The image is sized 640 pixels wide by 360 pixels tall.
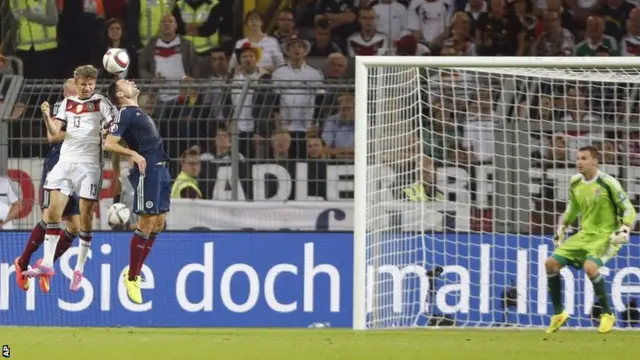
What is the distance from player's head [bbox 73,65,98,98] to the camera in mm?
12531

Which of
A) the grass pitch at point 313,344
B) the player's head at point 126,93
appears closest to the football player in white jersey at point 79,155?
→ the player's head at point 126,93

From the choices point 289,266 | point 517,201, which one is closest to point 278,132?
point 289,266

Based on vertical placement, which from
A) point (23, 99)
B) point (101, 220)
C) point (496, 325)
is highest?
point (23, 99)

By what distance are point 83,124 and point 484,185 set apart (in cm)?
390

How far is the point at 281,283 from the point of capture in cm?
1528

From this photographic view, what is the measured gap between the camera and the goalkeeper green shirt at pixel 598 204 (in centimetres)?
1360

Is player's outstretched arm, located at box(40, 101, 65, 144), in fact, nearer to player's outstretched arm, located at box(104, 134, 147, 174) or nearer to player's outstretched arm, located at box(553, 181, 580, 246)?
player's outstretched arm, located at box(104, 134, 147, 174)

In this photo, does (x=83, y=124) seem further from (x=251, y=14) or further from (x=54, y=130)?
(x=251, y=14)

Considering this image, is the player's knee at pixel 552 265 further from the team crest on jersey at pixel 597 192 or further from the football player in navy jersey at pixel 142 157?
the football player in navy jersey at pixel 142 157

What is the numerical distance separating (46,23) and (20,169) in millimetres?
3205

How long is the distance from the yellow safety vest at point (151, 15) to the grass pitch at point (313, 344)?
17.9 feet

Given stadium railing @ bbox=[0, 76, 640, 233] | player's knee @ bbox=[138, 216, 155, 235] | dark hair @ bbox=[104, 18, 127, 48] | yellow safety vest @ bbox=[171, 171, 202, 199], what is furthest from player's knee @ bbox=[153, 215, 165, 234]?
dark hair @ bbox=[104, 18, 127, 48]

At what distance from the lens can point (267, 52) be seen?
57.4 ft

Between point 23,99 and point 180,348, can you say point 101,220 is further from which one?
point 180,348
